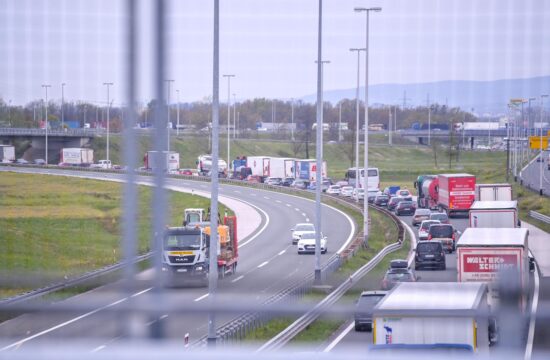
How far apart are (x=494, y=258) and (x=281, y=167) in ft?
6.22

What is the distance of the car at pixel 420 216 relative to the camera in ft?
14.8

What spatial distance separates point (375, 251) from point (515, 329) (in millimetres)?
1731

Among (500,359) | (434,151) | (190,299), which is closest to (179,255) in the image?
(190,299)

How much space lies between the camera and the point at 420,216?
4762 mm

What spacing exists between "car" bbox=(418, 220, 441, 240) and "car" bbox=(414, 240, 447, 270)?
Answer: 3 cm

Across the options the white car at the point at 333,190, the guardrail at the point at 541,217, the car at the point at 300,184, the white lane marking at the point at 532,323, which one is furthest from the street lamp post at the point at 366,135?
the white lane marking at the point at 532,323

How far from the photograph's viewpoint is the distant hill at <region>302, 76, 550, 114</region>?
8.04 feet

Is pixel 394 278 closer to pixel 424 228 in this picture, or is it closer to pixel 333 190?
pixel 424 228

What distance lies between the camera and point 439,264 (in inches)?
127

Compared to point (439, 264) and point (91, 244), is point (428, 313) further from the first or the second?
point (91, 244)

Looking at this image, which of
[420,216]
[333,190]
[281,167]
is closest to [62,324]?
[281,167]

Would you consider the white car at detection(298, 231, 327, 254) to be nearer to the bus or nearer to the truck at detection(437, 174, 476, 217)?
the truck at detection(437, 174, 476, 217)

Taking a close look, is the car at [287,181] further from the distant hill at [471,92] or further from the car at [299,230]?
the distant hill at [471,92]

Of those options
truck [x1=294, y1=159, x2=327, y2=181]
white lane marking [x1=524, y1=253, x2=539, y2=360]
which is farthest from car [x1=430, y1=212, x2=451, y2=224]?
white lane marking [x1=524, y1=253, x2=539, y2=360]
